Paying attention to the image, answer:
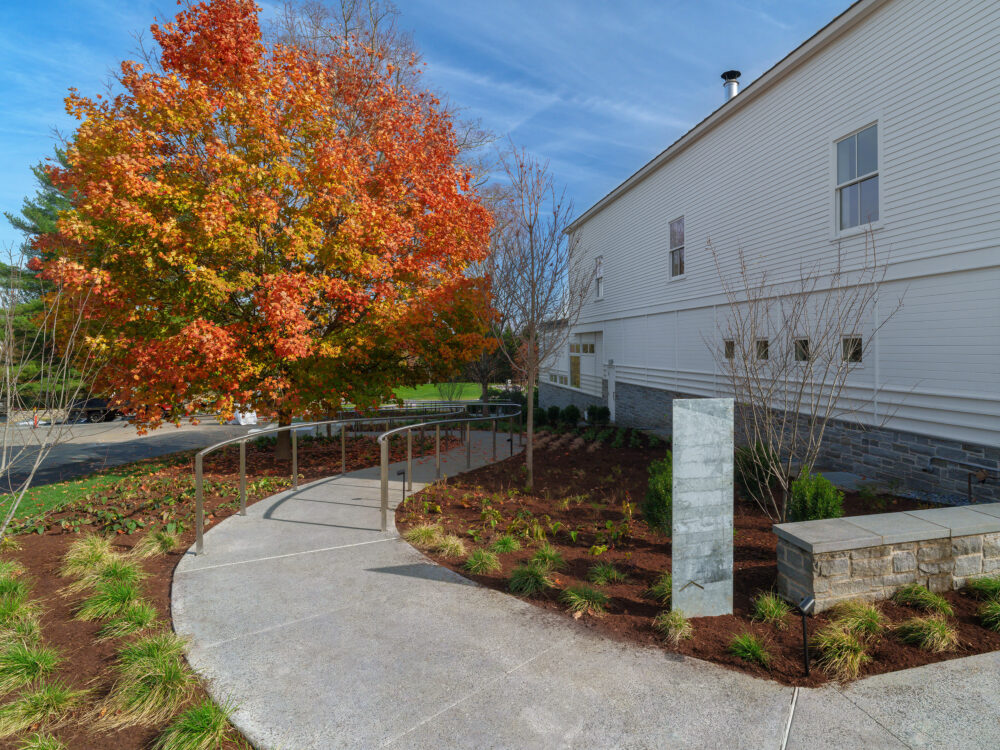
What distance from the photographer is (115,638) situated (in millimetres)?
3855

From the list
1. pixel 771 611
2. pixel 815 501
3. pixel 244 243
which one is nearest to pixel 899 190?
pixel 815 501

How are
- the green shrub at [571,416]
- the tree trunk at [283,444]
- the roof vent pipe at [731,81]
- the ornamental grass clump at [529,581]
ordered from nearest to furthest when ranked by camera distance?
the ornamental grass clump at [529,581] < the tree trunk at [283,444] < the roof vent pipe at [731,81] < the green shrub at [571,416]

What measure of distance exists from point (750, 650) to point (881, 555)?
1.49m

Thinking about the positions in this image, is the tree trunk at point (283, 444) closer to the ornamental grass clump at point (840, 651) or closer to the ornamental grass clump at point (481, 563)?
the ornamental grass clump at point (481, 563)

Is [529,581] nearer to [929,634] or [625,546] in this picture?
[625,546]

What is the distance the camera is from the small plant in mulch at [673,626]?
375 centimetres

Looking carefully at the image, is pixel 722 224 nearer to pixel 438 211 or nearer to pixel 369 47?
pixel 438 211

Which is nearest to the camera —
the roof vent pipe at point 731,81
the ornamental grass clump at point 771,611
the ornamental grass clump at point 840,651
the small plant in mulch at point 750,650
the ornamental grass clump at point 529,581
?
the ornamental grass clump at point 840,651

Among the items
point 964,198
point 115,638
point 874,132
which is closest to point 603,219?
point 874,132

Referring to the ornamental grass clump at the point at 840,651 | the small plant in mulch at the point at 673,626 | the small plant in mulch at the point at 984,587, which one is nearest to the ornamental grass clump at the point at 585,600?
the small plant in mulch at the point at 673,626

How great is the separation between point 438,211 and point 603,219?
30.6 feet

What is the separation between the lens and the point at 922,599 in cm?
410

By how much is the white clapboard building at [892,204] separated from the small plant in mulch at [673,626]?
505 cm

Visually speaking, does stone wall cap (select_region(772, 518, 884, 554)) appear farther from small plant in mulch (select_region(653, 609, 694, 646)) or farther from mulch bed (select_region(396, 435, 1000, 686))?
small plant in mulch (select_region(653, 609, 694, 646))
